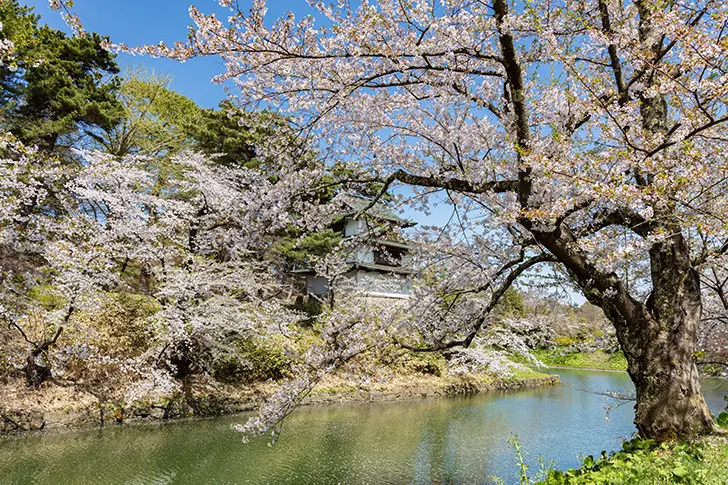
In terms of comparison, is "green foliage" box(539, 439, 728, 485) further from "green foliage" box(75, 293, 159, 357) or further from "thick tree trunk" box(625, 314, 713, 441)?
"green foliage" box(75, 293, 159, 357)

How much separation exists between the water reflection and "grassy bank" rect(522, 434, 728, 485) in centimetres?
289

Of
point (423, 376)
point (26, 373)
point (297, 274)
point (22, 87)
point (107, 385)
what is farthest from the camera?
point (297, 274)

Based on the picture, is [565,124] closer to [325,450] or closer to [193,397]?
[325,450]

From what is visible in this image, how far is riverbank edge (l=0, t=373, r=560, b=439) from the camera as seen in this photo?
716cm

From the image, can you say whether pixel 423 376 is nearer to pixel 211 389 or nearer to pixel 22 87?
pixel 211 389

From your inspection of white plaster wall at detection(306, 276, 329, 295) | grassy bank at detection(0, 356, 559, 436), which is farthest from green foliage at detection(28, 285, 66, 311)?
white plaster wall at detection(306, 276, 329, 295)

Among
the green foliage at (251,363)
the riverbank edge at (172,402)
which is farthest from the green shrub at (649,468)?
the green foliage at (251,363)

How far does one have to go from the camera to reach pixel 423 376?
1402 cm

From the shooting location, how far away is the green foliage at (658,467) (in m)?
2.66

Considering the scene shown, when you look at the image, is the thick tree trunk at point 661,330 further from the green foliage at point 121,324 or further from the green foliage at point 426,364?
the green foliage at point 426,364

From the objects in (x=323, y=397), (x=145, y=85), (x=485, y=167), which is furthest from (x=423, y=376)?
(x=145, y=85)

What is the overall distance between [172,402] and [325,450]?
3.64 metres

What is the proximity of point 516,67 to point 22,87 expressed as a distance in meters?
14.2

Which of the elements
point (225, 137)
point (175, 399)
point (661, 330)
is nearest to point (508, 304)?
point (661, 330)
